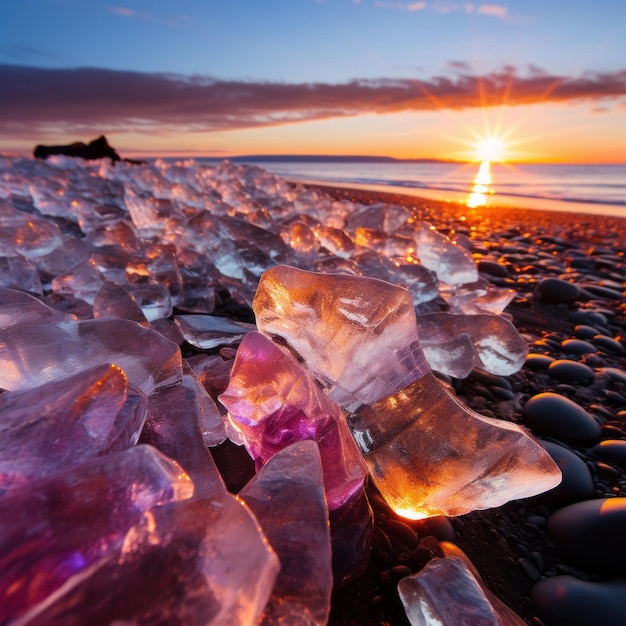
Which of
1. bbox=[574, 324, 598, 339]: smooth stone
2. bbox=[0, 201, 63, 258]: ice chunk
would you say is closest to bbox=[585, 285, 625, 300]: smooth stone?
bbox=[574, 324, 598, 339]: smooth stone

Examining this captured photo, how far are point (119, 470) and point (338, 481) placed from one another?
1.44 ft

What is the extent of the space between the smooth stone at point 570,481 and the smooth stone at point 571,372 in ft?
1.83

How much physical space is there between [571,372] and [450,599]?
1.31m

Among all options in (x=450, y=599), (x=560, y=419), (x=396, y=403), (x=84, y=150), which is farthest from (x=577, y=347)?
(x=84, y=150)

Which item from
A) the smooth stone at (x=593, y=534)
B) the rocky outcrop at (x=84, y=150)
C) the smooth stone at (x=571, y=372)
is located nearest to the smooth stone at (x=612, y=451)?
the smooth stone at (x=593, y=534)

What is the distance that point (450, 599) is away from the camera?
2.59 ft

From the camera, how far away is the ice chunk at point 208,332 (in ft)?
5.53

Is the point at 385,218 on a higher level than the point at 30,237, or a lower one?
lower

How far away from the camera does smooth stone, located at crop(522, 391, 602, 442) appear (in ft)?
4.58

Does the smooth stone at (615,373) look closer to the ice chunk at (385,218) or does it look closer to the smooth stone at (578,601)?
the smooth stone at (578,601)

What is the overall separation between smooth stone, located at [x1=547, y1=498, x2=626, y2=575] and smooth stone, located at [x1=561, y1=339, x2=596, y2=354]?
110 centimetres

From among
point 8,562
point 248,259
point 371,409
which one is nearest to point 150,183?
point 248,259

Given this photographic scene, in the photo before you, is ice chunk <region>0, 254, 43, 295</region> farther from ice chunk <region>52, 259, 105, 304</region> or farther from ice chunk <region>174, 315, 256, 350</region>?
ice chunk <region>174, 315, 256, 350</region>

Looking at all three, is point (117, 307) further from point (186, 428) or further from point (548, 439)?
point (548, 439)
